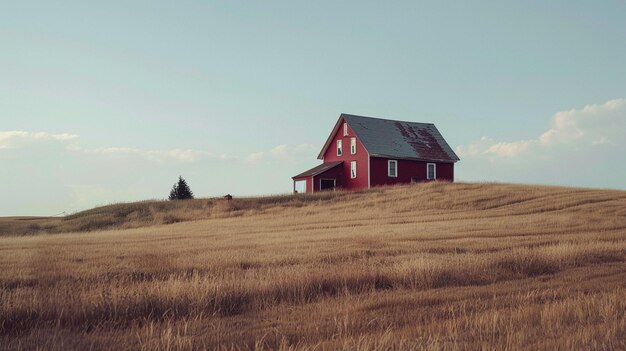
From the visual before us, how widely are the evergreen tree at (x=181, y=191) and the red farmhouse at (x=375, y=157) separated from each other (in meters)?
12.1

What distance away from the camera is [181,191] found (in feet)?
201

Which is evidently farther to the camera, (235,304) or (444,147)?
(444,147)

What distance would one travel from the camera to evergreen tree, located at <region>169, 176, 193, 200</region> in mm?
61031

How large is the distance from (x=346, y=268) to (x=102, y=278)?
5244 millimetres

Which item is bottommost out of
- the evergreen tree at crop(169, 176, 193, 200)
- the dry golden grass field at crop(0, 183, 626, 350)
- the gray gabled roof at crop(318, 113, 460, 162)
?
the dry golden grass field at crop(0, 183, 626, 350)

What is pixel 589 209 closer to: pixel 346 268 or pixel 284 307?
pixel 346 268

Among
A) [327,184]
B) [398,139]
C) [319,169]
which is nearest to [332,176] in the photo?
[327,184]

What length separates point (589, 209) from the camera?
106 ft

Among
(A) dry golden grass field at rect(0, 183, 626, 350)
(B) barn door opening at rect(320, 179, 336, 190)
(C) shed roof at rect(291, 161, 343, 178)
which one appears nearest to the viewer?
(A) dry golden grass field at rect(0, 183, 626, 350)

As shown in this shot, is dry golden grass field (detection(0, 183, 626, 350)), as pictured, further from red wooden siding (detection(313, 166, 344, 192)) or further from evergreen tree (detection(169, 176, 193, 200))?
evergreen tree (detection(169, 176, 193, 200))

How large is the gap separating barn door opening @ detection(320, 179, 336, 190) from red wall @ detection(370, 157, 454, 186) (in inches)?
183

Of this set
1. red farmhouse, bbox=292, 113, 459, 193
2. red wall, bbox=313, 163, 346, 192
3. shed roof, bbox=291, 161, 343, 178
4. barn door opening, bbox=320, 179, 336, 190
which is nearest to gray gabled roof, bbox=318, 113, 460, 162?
red farmhouse, bbox=292, 113, 459, 193

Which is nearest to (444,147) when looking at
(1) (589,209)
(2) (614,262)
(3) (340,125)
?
(3) (340,125)

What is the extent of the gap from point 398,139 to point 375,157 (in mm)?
5507
